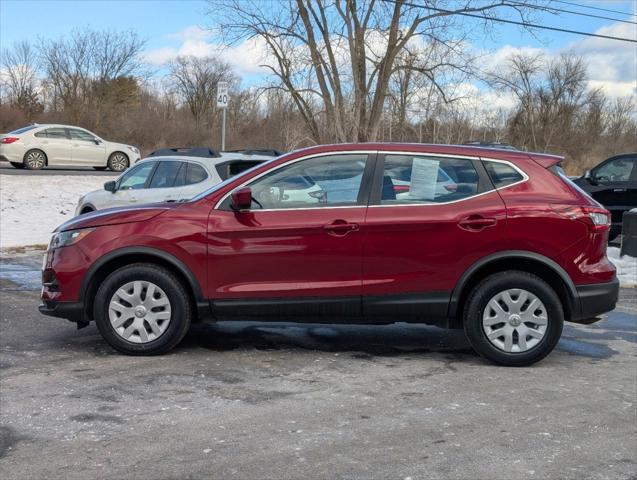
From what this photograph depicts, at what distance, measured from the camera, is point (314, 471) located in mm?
3887

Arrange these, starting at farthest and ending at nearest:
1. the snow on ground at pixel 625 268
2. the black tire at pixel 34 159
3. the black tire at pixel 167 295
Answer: the black tire at pixel 34 159, the snow on ground at pixel 625 268, the black tire at pixel 167 295

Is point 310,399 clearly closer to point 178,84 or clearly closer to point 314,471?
point 314,471

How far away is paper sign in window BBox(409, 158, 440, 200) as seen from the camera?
6129 mm

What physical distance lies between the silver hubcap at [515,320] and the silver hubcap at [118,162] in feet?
67.6

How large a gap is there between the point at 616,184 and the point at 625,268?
11.7 ft

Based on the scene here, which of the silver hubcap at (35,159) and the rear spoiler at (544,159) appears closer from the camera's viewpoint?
the rear spoiler at (544,159)

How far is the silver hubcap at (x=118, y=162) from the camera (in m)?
24.8

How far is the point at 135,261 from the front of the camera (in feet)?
20.4

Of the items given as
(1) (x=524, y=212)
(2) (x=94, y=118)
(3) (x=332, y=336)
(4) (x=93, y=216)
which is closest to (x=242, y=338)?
(3) (x=332, y=336)

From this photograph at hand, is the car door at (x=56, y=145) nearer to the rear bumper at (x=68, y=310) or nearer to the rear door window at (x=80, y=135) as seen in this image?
the rear door window at (x=80, y=135)

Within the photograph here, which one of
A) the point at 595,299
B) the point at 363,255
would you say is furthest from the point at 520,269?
the point at 363,255

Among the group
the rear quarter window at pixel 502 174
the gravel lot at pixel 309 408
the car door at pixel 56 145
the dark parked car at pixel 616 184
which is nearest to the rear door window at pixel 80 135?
the car door at pixel 56 145

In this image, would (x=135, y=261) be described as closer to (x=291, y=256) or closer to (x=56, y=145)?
(x=291, y=256)

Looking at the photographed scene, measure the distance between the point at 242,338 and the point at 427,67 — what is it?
16259 millimetres
